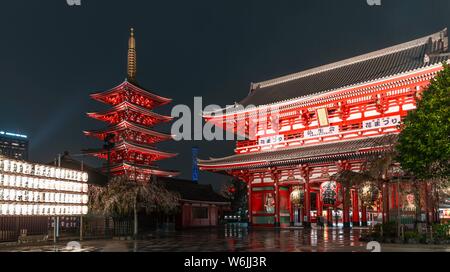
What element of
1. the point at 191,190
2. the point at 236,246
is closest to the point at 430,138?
the point at 236,246

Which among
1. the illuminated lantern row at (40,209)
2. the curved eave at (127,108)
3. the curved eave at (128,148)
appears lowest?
the illuminated lantern row at (40,209)

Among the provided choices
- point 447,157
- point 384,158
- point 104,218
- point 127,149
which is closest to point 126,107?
point 127,149

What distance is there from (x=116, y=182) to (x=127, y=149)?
74.9 feet

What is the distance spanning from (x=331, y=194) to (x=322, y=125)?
6232 millimetres

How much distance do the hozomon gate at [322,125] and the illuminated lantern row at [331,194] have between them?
0.56 feet

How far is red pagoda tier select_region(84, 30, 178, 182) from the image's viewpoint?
5462 cm

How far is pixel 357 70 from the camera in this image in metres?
42.1

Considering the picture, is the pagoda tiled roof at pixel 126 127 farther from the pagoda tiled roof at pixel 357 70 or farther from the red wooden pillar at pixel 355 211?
the red wooden pillar at pixel 355 211

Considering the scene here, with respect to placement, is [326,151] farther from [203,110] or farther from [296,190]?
[203,110]

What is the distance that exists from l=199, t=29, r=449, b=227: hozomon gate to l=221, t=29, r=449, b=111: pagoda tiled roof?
10cm

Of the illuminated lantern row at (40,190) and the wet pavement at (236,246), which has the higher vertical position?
the illuminated lantern row at (40,190)

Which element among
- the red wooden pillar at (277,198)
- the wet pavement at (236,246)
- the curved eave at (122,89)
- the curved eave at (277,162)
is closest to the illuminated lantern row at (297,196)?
the red wooden pillar at (277,198)

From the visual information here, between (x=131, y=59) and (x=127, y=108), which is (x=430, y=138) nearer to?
(x=127, y=108)

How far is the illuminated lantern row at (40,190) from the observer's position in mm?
21156
